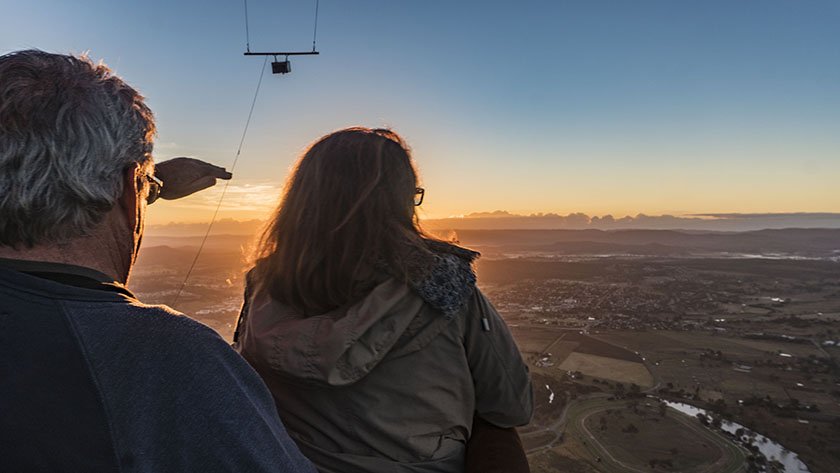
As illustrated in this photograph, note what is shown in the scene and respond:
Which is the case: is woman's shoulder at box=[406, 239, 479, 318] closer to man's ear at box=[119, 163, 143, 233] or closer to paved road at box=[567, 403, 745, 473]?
man's ear at box=[119, 163, 143, 233]

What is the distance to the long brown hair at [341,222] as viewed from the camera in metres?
1.20

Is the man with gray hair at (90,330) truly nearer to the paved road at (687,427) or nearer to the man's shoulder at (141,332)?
the man's shoulder at (141,332)

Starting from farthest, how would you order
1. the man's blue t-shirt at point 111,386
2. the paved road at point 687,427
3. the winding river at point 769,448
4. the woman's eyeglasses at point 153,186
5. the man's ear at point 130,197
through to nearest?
Answer: the winding river at point 769,448
the paved road at point 687,427
the woman's eyeglasses at point 153,186
the man's ear at point 130,197
the man's blue t-shirt at point 111,386

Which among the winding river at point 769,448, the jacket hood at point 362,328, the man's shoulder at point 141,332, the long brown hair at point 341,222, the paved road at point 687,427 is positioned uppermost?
the long brown hair at point 341,222

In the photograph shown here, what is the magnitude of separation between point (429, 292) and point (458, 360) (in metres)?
0.23

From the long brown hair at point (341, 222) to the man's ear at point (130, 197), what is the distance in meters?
0.44

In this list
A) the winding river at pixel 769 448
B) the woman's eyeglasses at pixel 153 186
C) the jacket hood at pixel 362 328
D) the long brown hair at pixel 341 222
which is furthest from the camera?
the winding river at pixel 769 448

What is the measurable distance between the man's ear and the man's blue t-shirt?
0.51 feet

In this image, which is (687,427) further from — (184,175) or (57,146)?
(57,146)

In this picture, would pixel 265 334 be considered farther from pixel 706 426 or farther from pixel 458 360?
pixel 706 426

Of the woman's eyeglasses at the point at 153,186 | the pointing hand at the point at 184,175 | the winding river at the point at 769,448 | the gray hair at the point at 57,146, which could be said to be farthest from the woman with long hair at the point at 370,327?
the winding river at the point at 769,448

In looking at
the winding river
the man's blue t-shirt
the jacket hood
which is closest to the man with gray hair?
the man's blue t-shirt

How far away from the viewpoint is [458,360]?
1233 mm

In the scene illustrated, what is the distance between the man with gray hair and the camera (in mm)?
585
